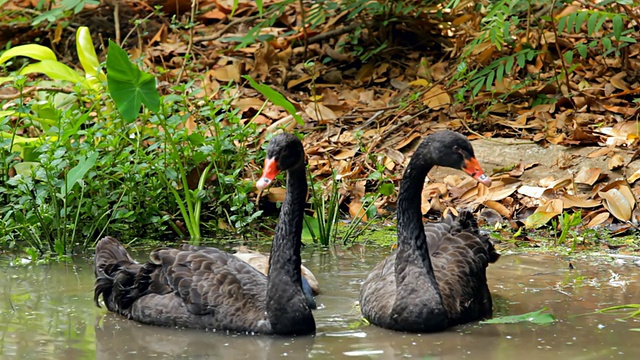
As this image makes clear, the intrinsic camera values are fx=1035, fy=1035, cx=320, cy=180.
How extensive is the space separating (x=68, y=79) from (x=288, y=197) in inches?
123

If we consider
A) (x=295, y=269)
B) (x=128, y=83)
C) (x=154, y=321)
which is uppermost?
(x=128, y=83)

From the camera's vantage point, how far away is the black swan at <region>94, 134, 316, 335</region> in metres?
5.14

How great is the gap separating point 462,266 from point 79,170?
2624 millimetres

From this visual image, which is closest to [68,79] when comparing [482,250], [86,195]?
[86,195]

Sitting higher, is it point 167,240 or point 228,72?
point 228,72

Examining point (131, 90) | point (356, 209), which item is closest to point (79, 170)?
point (131, 90)

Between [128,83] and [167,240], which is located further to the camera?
[167,240]

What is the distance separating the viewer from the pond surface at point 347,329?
15.7 ft

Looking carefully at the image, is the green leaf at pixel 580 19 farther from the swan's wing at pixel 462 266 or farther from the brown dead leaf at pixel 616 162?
the swan's wing at pixel 462 266

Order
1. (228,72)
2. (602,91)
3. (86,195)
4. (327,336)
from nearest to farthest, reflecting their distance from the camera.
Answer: (327,336)
(86,195)
(602,91)
(228,72)

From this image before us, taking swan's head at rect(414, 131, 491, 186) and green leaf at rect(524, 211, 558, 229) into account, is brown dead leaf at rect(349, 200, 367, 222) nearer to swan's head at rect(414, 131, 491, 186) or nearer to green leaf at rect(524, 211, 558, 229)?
green leaf at rect(524, 211, 558, 229)

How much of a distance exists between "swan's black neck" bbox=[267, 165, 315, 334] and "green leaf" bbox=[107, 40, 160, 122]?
1.66 meters

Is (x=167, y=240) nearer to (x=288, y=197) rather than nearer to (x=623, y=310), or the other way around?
(x=288, y=197)

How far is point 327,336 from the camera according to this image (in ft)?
16.7
